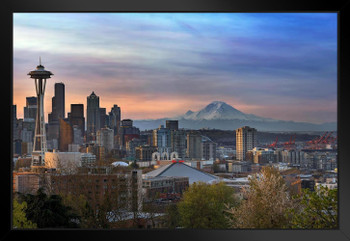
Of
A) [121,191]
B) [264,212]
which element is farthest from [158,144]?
[264,212]

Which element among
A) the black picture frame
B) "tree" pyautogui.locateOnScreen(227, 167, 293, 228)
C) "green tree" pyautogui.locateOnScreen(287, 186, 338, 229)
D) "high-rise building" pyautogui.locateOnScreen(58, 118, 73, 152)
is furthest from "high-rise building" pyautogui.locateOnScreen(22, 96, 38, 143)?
the black picture frame

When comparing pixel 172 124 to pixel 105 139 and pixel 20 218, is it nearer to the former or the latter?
pixel 105 139

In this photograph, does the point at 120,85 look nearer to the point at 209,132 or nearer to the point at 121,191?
the point at 209,132

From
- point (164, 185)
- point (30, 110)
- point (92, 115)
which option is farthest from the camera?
point (30, 110)

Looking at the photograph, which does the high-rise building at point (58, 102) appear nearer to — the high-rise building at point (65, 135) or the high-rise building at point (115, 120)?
the high-rise building at point (65, 135)

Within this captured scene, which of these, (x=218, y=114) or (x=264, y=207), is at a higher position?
(x=218, y=114)
